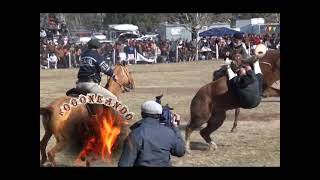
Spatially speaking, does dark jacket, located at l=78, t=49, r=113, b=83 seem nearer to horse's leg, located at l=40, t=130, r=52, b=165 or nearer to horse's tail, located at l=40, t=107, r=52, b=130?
horse's tail, located at l=40, t=107, r=52, b=130

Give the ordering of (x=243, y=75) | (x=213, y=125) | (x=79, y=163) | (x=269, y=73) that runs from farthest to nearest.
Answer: (x=269, y=73), (x=213, y=125), (x=243, y=75), (x=79, y=163)

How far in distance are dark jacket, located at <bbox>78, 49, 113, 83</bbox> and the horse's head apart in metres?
0.34

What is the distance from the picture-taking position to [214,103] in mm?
10352

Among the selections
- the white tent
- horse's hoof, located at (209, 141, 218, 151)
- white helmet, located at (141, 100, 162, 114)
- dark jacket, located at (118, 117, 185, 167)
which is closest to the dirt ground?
horse's hoof, located at (209, 141, 218, 151)

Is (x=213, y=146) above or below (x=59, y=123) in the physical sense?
below

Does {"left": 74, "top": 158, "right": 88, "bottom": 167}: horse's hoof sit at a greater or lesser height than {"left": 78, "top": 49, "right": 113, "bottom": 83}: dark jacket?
lesser

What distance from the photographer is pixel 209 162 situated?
32.5ft

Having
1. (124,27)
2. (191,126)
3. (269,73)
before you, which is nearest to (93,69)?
(124,27)

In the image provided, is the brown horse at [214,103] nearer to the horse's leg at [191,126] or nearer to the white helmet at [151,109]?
the horse's leg at [191,126]

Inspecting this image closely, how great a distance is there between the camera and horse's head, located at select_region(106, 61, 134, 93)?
32.3ft

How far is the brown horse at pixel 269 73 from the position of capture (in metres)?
10.2

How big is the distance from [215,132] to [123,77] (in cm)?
161

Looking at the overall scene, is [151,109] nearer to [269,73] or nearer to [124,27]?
[124,27]

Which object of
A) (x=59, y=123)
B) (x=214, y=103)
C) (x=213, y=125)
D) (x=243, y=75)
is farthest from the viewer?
(x=214, y=103)
